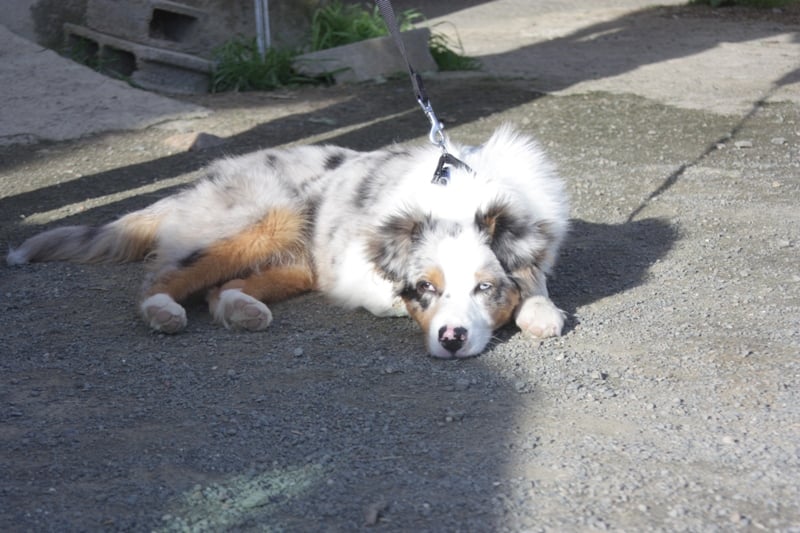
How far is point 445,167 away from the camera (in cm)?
490

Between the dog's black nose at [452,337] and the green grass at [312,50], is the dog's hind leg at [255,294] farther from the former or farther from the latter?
the green grass at [312,50]

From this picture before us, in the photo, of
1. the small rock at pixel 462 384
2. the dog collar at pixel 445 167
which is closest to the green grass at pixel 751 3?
the dog collar at pixel 445 167

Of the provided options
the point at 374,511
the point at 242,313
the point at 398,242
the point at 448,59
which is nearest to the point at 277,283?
the point at 242,313

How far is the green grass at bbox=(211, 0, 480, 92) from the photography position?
10141 millimetres

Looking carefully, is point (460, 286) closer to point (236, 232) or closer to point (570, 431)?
point (570, 431)

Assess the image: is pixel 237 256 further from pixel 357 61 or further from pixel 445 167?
pixel 357 61

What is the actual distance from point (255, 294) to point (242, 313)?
1.07ft

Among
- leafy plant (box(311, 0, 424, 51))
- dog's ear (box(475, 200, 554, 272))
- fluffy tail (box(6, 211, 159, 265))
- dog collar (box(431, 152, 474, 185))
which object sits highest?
dog collar (box(431, 152, 474, 185))

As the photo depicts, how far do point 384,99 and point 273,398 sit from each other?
6008 millimetres

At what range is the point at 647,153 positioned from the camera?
7.91m

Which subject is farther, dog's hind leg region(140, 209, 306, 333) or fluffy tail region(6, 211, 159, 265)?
fluffy tail region(6, 211, 159, 265)

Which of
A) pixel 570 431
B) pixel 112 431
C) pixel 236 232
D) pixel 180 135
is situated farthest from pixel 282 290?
pixel 180 135

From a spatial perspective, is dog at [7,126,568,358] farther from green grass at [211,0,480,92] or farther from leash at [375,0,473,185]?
green grass at [211,0,480,92]

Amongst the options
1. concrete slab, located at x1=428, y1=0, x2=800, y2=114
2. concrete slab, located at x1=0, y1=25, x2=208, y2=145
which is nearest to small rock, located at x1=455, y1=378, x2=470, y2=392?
concrete slab, located at x1=0, y1=25, x2=208, y2=145
